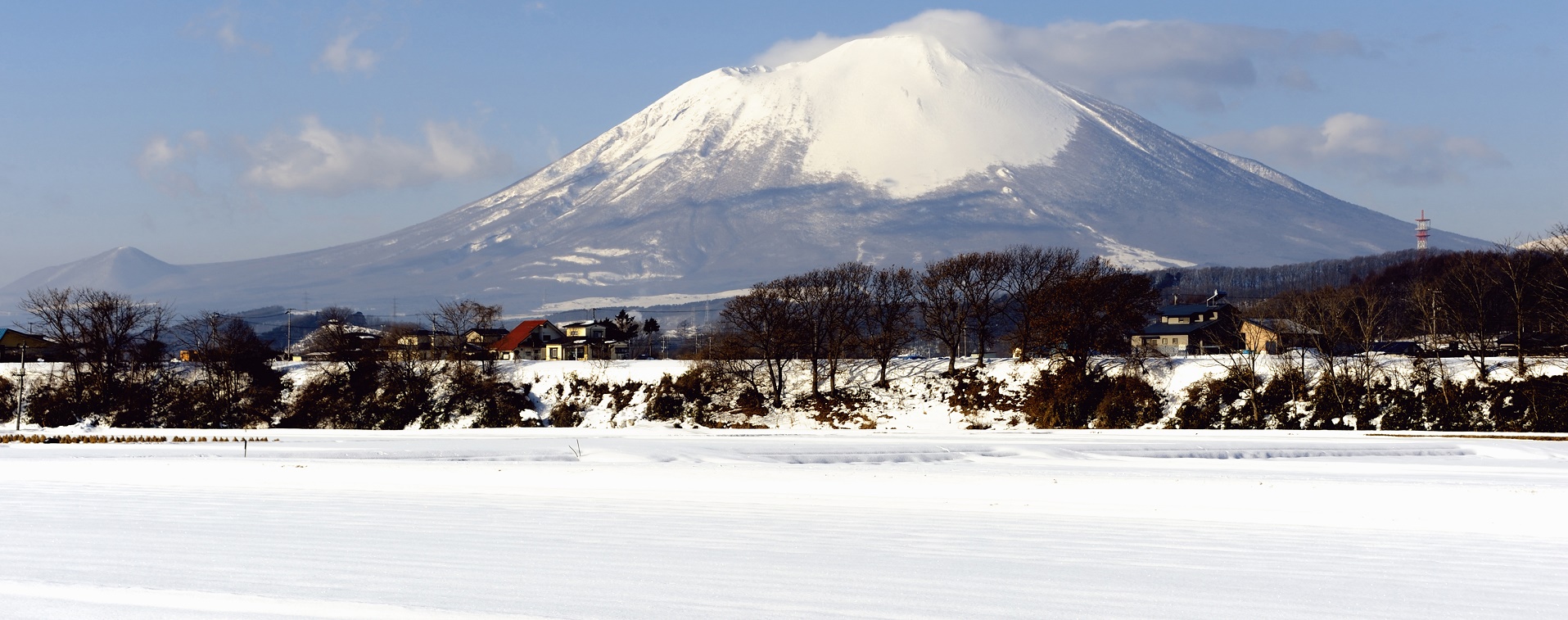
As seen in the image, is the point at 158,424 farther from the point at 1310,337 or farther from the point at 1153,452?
the point at 1310,337

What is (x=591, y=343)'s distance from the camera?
261ft

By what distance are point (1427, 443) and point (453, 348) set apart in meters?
44.5

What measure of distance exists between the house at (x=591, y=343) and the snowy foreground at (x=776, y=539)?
50.9 m

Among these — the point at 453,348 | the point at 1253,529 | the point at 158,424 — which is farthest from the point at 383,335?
the point at 1253,529

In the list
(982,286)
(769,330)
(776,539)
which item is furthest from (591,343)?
(776,539)

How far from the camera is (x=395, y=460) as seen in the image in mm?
25328

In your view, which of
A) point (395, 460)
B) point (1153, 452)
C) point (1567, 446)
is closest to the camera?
point (395, 460)

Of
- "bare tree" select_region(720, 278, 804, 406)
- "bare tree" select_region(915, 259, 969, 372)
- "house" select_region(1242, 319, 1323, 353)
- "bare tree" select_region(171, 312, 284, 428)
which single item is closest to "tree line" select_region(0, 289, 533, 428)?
"bare tree" select_region(171, 312, 284, 428)

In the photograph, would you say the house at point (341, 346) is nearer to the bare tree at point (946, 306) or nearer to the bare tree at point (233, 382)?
the bare tree at point (233, 382)

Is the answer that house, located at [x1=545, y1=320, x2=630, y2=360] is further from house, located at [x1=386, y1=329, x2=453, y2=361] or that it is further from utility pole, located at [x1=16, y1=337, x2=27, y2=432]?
utility pole, located at [x1=16, y1=337, x2=27, y2=432]

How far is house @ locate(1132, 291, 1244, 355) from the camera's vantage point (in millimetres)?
67562

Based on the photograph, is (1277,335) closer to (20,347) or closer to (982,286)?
(982,286)

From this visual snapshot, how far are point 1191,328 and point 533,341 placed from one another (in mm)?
43863

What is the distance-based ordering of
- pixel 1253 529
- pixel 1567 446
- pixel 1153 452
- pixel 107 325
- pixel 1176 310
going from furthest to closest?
pixel 1176 310, pixel 107 325, pixel 1567 446, pixel 1153 452, pixel 1253 529
